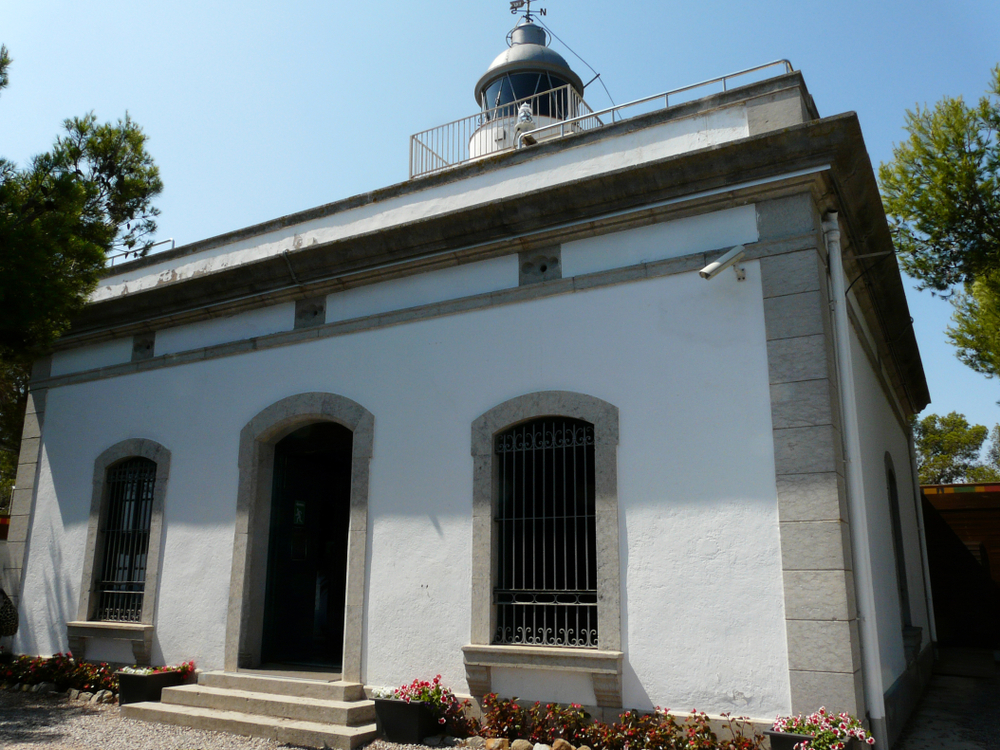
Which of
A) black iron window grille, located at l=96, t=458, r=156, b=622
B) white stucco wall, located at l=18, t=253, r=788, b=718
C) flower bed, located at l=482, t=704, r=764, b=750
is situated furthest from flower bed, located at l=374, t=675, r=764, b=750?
black iron window grille, located at l=96, t=458, r=156, b=622

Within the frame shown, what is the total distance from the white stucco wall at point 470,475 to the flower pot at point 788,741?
1.22 ft

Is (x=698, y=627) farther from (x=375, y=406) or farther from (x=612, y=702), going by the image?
(x=375, y=406)

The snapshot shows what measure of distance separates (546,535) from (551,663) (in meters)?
1.05

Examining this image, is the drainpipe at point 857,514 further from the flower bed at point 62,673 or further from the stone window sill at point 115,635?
the flower bed at point 62,673

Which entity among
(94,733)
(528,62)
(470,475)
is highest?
(528,62)

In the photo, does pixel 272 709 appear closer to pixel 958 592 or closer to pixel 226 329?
pixel 226 329

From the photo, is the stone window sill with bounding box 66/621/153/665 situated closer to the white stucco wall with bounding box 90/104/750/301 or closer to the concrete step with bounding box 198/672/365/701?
the concrete step with bounding box 198/672/365/701

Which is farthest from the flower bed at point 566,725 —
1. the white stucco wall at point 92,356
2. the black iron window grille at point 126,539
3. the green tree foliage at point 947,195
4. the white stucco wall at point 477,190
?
the green tree foliage at point 947,195

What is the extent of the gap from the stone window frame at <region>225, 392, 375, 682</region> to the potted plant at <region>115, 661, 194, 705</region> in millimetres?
587

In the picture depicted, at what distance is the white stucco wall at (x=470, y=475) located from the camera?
5680 mm

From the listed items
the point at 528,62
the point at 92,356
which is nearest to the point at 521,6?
the point at 528,62

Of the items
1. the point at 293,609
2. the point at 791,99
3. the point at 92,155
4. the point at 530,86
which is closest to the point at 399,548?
the point at 293,609

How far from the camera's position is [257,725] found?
6.47 m

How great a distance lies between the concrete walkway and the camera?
6090 millimetres
